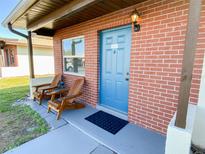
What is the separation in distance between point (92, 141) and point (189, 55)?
212 cm

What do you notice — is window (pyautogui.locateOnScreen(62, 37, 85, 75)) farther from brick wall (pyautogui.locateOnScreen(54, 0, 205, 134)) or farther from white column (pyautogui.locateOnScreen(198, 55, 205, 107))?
white column (pyautogui.locateOnScreen(198, 55, 205, 107))

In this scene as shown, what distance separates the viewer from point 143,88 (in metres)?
2.74

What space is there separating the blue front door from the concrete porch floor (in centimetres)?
83

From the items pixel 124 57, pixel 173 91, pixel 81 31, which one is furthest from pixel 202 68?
pixel 81 31

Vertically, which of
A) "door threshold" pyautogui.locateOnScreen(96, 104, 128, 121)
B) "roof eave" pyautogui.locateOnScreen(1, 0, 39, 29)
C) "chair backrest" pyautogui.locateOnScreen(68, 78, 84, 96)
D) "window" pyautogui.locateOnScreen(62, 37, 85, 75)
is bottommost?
"door threshold" pyautogui.locateOnScreen(96, 104, 128, 121)

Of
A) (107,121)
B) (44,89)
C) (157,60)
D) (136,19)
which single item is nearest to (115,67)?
(157,60)

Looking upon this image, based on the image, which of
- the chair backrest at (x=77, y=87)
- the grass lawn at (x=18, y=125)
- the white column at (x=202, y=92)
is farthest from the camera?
the chair backrest at (x=77, y=87)

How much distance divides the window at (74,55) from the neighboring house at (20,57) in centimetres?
544

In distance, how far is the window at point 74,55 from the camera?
14.0ft

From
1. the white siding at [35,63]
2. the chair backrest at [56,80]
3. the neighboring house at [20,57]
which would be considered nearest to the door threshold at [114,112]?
the chair backrest at [56,80]

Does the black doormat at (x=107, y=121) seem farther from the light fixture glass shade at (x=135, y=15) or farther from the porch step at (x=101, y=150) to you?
the light fixture glass shade at (x=135, y=15)

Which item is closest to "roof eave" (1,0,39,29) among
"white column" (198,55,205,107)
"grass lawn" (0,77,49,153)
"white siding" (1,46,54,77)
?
"grass lawn" (0,77,49,153)

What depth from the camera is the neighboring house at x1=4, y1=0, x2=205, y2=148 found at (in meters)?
2.25

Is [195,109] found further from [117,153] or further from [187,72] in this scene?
[117,153]
